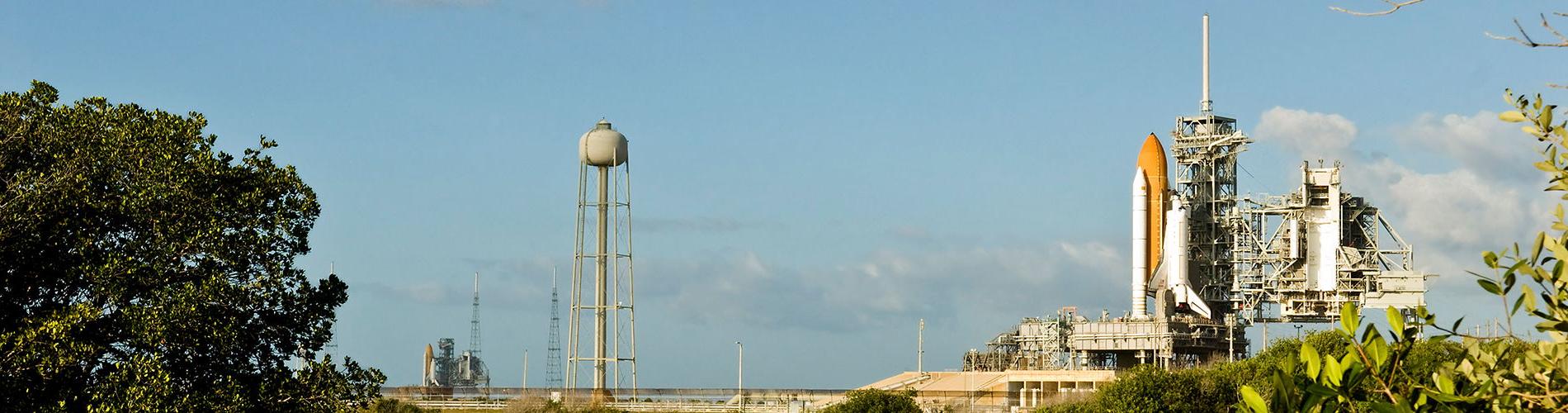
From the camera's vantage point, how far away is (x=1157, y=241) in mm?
97500

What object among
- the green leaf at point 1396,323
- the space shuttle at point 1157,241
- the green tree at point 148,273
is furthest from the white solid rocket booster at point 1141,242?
the green leaf at point 1396,323

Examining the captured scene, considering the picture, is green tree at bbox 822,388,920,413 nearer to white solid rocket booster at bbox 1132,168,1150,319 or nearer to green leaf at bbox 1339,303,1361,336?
white solid rocket booster at bbox 1132,168,1150,319

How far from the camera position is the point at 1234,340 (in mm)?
97125

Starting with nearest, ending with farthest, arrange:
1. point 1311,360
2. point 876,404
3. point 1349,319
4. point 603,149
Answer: point 1311,360 < point 1349,319 < point 876,404 < point 603,149

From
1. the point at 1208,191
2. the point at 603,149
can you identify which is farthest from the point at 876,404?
the point at 1208,191

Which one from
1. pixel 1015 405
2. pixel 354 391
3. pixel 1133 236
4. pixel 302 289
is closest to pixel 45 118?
pixel 302 289

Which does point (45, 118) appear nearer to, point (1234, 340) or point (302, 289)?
point (302, 289)

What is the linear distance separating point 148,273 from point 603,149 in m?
60.2

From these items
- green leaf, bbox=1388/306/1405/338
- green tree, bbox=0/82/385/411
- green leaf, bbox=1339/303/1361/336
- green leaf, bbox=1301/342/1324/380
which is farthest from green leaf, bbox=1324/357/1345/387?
green tree, bbox=0/82/385/411

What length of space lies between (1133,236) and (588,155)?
33.6m

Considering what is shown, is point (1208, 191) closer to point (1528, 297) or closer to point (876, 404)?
point (876, 404)

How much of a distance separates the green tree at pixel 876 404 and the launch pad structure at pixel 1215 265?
28255 mm

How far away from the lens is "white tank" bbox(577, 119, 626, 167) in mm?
86688

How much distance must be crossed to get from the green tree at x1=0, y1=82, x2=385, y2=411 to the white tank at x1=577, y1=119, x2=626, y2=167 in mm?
56181
